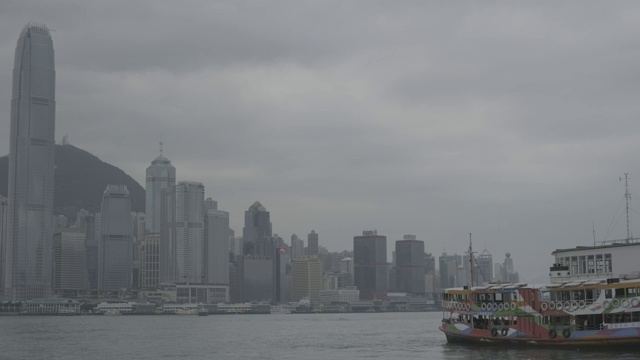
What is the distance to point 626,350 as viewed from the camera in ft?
219

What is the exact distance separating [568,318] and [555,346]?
2682 mm

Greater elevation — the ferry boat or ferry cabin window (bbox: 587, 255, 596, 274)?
ferry cabin window (bbox: 587, 255, 596, 274)

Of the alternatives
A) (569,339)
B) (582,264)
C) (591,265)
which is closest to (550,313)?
(569,339)

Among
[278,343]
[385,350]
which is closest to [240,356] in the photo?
[385,350]

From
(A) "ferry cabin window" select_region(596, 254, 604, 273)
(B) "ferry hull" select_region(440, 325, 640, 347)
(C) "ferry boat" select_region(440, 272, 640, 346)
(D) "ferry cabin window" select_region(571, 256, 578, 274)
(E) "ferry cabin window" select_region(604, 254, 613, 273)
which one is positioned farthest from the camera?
(D) "ferry cabin window" select_region(571, 256, 578, 274)

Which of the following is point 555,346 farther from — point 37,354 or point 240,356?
point 37,354

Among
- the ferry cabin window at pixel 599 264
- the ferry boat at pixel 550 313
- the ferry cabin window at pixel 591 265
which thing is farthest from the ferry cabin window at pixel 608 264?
the ferry boat at pixel 550 313

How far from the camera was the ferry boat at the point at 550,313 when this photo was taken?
66.1m

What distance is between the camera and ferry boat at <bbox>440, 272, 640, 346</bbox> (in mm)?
66062

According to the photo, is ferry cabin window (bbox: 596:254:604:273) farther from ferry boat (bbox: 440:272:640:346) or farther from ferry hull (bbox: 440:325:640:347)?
ferry hull (bbox: 440:325:640:347)

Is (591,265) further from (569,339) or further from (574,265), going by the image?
(569,339)

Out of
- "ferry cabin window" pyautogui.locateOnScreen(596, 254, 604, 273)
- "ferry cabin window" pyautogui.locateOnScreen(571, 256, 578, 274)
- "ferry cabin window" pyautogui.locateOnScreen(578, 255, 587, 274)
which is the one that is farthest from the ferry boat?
"ferry cabin window" pyautogui.locateOnScreen(571, 256, 578, 274)

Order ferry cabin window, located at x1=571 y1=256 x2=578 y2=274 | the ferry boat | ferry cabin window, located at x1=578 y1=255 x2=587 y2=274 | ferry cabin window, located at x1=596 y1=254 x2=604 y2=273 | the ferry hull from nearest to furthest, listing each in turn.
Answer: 1. the ferry hull
2. the ferry boat
3. ferry cabin window, located at x1=596 y1=254 x2=604 y2=273
4. ferry cabin window, located at x1=578 y1=255 x2=587 y2=274
5. ferry cabin window, located at x1=571 y1=256 x2=578 y2=274

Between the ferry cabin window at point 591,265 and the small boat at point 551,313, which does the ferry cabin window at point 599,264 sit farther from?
the small boat at point 551,313
